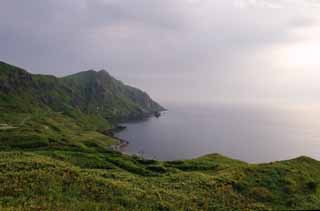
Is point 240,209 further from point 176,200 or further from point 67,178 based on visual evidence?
point 67,178

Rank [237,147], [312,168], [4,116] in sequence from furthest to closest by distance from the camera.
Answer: [237,147]
[4,116]
[312,168]

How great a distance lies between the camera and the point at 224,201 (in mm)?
28859

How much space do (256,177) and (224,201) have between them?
38.2 feet

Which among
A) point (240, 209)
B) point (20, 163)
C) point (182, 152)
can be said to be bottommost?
point (182, 152)

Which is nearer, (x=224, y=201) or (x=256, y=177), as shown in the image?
(x=224, y=201)

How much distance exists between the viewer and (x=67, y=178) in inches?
1208

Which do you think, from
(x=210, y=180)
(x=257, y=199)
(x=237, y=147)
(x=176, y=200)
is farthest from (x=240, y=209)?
(x=237, y=147)

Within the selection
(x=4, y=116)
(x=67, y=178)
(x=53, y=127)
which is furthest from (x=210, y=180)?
(x=4, y=116)

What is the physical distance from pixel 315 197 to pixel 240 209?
11900mm

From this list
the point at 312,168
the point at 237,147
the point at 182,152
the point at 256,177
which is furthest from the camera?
the point at 237,147

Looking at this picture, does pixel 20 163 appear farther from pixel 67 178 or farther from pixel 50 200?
pixel 50 200

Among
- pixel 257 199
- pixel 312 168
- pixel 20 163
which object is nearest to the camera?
pixel 257 199

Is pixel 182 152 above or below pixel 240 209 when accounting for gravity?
below

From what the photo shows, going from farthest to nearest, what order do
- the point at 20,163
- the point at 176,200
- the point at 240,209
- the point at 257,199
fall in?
the point at 20,163, the point at 257,199, the point at 176,200, the point at 240,209
